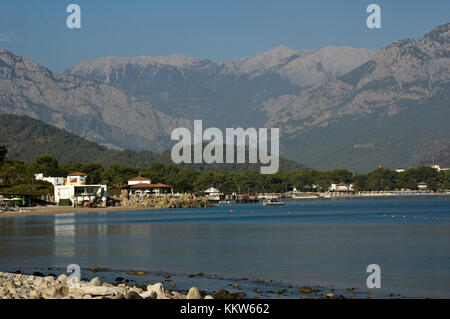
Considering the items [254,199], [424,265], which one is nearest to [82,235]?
[424,265]

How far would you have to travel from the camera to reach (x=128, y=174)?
566 feet

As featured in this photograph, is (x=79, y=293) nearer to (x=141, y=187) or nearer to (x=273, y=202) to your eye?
(x=141, y=187)

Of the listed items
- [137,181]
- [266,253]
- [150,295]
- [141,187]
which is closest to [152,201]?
[141,187]

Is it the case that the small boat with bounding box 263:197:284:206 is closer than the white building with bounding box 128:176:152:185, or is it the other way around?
the white building with bounding box 128:176:152:185

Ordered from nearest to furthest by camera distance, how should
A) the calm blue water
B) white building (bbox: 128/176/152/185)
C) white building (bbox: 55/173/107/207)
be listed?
the calm blue water, white building (bbox: 55/173/107/207), white building (bbox: 128/176/152/185)

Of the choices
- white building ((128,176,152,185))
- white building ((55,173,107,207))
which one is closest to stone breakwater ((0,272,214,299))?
white building ((55,173,107,207))

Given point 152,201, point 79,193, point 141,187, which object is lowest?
point 152,201

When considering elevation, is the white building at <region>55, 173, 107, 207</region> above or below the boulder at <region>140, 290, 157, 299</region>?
above

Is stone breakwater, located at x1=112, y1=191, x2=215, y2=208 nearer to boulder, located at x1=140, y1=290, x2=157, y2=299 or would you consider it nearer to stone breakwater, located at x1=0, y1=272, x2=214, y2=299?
stone breakwater, located at x1=0, y1=272, x2=214, y2=299

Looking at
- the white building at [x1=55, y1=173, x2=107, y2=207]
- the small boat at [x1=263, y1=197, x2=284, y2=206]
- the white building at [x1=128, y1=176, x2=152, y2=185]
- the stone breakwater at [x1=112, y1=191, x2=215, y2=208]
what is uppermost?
the white building at [x1=128, y1=176, x2=152, y2=185]

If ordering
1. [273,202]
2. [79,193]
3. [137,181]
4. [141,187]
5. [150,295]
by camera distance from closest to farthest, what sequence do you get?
[150,295]
[79,193]
[141,187]
[137,181]
[273,202]
